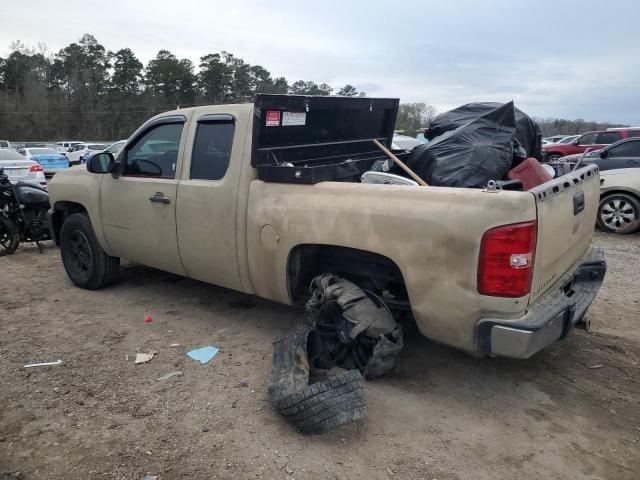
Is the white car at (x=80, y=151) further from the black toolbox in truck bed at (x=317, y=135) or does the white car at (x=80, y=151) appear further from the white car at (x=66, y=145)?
the black toolbox in truck bed at (x=317, y=135)

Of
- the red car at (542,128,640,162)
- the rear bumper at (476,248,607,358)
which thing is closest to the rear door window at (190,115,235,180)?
the rear bumper at (476,248,607,358)

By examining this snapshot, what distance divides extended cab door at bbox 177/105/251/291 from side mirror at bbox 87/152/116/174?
1058 millimetres

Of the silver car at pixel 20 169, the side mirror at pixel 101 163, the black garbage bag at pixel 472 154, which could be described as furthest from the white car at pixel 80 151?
the black garbage bag at pixel 472 154

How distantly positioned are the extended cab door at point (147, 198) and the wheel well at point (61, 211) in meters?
0.77

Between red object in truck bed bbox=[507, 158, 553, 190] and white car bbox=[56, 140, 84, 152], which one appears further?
white car bbox=[56, 140, 84, 152]

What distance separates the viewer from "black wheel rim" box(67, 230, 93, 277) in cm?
545

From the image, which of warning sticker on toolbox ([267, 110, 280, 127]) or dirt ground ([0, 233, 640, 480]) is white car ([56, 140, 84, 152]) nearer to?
dirt ground ([0, 233, 640, 480])

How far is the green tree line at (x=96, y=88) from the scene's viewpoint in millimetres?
48750

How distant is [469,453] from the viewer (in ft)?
8.87

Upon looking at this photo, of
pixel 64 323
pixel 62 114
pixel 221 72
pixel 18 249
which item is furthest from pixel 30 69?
pixel 64 323

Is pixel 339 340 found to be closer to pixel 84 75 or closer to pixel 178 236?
pixel 178 236

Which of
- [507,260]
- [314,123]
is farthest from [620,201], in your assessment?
[507,260]

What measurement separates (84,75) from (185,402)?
62.8 m

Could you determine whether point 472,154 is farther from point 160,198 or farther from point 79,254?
point 79,254
